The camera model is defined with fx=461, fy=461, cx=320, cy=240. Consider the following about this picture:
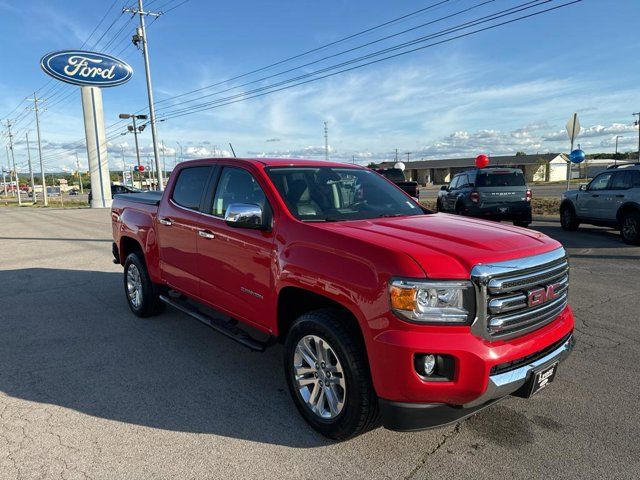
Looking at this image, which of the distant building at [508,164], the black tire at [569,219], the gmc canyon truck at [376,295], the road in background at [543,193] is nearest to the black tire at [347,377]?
the gmc canyon truck at [376,295]

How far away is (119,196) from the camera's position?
6578 millimetres

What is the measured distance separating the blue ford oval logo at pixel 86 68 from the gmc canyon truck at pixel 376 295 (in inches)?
1466

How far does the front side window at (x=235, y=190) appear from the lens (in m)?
3.89

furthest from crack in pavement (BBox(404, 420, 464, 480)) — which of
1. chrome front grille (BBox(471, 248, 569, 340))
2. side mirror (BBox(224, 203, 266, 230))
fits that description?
side mirror (BBox(224, 203, 266, 230))

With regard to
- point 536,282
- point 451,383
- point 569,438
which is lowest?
point 569,438

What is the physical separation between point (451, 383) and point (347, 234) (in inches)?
42.7

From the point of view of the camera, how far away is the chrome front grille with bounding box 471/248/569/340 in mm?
2598

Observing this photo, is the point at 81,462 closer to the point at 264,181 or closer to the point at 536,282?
the point at 264,181

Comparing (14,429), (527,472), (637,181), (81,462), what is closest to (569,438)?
(527,472)

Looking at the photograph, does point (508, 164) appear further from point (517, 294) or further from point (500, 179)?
point (517, 294)

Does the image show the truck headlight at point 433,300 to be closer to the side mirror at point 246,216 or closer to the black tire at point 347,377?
the black tire at point 347,377

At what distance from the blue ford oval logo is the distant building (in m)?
43.9

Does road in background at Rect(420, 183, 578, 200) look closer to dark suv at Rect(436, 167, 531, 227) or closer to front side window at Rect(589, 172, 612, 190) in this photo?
dark suv at Rect(436, 167, 531, 227)

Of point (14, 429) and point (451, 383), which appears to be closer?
point (451, 383)
